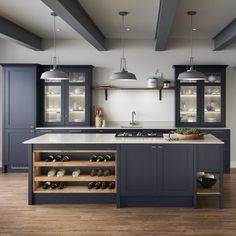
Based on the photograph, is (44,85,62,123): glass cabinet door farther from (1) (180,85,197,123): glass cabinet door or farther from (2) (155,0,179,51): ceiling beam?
(1) (180,85,197,123): glass cabinet door

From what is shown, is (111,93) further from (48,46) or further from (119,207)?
(119,207)

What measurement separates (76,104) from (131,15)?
2482 mm

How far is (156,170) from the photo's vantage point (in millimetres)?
4230

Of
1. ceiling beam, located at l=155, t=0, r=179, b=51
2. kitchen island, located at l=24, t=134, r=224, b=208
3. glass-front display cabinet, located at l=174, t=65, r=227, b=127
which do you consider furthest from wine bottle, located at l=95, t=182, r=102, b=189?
glass-front display cabinet, located at l=174, t=65, r=227, b=127

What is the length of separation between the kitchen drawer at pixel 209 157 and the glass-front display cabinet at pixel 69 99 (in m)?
3.12

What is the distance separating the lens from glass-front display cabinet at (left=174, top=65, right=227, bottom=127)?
6660mm

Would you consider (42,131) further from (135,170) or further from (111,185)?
(135,170)

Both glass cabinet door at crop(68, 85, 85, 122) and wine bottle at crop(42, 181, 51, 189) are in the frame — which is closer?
wine bottle at crop(42, 181, 51, 189)

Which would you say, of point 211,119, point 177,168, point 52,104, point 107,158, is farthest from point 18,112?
point 211,119

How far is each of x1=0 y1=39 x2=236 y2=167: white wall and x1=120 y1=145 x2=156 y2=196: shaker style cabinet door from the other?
2.96 meters

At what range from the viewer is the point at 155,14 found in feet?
16.4

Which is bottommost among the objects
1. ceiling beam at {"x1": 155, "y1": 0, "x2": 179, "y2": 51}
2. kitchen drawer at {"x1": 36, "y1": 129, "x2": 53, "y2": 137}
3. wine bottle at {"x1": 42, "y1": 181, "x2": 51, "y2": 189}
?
wine bottle at {"x1": 42, "y1": 181, "x2": 51, "y2": 189}

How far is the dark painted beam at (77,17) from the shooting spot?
375 cm

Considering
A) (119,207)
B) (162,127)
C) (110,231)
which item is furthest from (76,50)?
(110,231)
